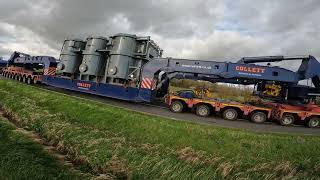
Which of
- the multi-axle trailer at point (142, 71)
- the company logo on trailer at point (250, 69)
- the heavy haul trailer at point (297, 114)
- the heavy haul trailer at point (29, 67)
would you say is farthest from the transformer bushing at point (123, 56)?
the heavy haul trailer at point (297, 114)

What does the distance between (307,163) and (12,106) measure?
53.0 ft

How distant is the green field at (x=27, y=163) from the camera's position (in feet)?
33.3

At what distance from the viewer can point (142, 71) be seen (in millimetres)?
25531

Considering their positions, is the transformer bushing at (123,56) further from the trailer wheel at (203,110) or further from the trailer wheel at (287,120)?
the trailer wheel at (287,120)

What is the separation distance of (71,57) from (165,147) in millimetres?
21516

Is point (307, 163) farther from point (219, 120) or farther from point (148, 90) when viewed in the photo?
point (148, 90)

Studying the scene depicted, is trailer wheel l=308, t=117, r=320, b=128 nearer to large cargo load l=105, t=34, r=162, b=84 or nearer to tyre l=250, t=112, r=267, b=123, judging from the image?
tyre l=250, t=112, r=267, b=123

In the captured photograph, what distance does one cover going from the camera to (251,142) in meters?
14.6

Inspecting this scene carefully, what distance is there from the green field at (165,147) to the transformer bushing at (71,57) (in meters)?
13.8

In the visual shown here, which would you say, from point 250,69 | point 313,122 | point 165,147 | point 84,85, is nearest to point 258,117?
point 250,69

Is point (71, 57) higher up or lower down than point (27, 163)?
higher up

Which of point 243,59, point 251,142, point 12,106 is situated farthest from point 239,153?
point 12,106

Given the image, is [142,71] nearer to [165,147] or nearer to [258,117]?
[258,117]

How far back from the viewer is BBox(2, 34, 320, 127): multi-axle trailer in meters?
21.9
